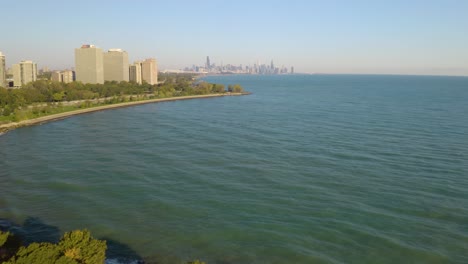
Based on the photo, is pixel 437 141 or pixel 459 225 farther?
pixel 437 141

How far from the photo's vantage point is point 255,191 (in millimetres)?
12492

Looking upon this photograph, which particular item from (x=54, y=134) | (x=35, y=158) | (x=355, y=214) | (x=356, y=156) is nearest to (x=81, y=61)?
(x=54, y=134)

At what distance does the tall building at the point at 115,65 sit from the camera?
65938 mm

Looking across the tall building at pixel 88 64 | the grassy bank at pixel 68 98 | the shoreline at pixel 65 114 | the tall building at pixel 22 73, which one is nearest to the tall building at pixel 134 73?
the tall building at pixel 88 64

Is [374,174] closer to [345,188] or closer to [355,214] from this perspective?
[345,188]

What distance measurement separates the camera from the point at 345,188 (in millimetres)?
12680

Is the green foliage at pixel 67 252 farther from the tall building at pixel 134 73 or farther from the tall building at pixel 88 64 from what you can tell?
the tall building at pixel 134 73

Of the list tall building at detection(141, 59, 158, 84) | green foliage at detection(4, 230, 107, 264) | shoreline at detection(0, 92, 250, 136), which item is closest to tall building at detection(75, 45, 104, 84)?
tall building at detection(141, 59, 158, 84)

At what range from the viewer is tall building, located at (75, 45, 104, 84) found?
60281mm

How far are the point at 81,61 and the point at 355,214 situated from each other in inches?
2258

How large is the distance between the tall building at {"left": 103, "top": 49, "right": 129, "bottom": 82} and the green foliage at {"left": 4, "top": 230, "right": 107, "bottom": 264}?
61810 millimetres

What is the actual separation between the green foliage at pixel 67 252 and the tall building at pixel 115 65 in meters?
61.8

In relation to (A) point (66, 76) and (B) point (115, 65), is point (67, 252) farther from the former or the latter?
(A) point (66, 76)

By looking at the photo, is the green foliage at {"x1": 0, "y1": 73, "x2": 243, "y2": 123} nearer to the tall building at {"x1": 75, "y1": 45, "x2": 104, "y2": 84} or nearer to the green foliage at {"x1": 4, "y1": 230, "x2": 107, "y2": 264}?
the tall building at {"x1": 75, "y1": 45, "x2": 104, "y2": 84}
